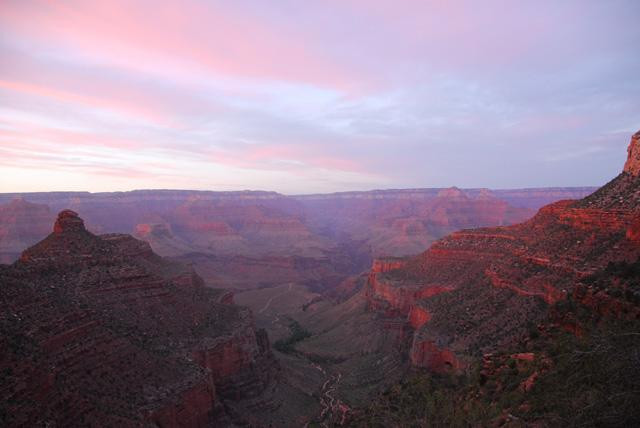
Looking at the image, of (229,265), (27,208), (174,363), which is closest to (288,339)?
(174,363)

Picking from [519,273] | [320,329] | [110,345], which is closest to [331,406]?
[110,345]

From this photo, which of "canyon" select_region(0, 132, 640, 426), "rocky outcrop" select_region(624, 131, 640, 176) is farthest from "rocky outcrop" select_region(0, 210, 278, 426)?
"rocky outcrop" select_region(624, 131, 640, 176)

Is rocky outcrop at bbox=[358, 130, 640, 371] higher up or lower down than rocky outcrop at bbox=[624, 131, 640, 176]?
lower down

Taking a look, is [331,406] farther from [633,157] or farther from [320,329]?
[633,157]

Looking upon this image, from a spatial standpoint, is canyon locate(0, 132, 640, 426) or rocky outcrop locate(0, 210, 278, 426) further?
rocky outcrop locate(0, 210, 278, 426)

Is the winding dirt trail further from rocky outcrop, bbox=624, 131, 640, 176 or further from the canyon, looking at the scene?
rocky outcrop, bbox=624, 131, 640, 176

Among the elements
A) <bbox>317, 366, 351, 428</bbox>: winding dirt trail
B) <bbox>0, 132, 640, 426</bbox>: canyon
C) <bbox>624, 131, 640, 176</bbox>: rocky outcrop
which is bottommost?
<bbox>317, 366, 351, 428</bbox>: winding dirt trail

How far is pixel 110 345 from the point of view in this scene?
2730 centimetres

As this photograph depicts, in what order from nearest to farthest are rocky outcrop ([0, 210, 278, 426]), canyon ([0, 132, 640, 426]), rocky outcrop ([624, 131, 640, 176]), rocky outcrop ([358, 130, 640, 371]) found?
canyon ([0, 132, 640, 426])
rocky outcrop ([0, 210, 278, 426])
rocky outcrop ([358, 130, 640, 371])
rocky outcrop ([624, 131, 640, 176])

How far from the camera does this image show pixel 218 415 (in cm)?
3141

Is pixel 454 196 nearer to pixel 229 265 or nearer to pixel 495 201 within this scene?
pixel 495 201

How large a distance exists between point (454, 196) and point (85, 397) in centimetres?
18460

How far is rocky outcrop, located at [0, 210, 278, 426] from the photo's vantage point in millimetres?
21469

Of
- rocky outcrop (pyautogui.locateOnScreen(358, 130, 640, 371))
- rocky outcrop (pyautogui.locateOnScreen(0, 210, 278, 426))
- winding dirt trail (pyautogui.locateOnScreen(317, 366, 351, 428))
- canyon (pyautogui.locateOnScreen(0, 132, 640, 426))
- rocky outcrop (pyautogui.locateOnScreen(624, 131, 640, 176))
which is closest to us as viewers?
canyon (pyautogui.locateOnScreen(0, 132, 640, 426))
